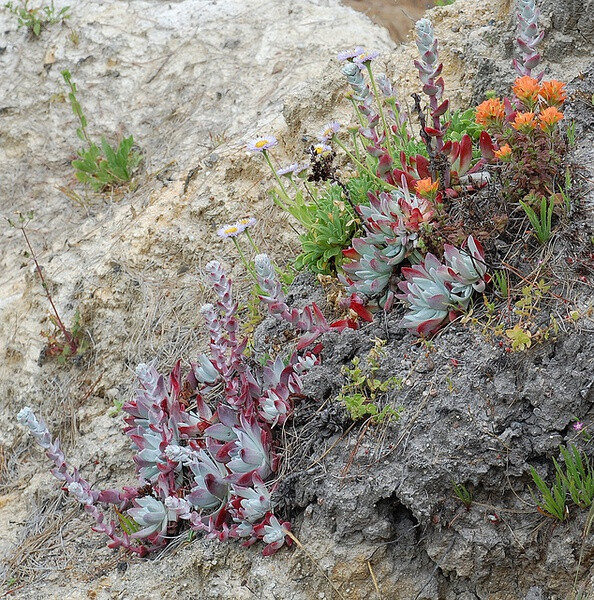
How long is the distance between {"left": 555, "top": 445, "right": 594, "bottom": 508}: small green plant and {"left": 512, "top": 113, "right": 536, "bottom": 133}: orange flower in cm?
136

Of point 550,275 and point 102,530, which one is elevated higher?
point 550,275

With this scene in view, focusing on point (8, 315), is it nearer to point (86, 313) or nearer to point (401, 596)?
point (86, 313)

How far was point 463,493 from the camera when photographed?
2748mm

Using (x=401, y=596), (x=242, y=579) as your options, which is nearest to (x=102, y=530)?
(x=242, y=579)

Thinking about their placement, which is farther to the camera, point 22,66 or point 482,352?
point 22,66

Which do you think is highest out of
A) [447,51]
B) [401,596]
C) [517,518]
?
[447,51]

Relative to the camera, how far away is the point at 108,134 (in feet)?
21.7

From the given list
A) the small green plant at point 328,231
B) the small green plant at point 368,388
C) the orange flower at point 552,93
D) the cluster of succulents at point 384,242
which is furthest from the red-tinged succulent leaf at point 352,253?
the orange flower at point 552,93

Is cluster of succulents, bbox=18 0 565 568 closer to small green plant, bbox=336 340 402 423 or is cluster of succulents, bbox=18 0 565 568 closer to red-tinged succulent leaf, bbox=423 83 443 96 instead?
red-tinged succulent leaf, bbox=423 83 443 96

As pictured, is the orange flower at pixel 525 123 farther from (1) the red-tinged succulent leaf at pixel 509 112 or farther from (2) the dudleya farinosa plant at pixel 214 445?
(2) the dudleya farinosa plant at pixel 214 445

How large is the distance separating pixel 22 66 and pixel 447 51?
4.50m

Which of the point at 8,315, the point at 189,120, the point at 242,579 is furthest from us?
the point at 189,120

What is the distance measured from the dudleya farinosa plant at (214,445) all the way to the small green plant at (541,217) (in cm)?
109

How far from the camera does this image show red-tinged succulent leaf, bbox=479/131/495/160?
11.0 feet
